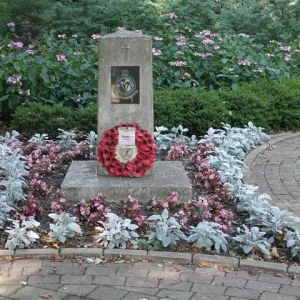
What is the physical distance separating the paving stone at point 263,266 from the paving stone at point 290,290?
0.21 m

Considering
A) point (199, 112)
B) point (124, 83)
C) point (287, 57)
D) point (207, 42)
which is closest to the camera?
point (124, 83)

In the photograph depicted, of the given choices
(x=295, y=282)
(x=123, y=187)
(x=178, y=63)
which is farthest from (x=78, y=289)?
(x=178, y=63)

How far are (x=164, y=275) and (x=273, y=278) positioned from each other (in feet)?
2.34

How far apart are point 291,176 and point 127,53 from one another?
7.45 ft

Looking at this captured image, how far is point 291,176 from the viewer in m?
6.61

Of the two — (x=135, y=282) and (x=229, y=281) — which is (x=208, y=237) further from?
(x=135, y=282)

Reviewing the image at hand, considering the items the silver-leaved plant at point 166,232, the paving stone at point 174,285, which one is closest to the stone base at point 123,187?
the silver-leaved plant at point 166,232

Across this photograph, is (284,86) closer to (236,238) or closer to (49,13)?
(236,238)

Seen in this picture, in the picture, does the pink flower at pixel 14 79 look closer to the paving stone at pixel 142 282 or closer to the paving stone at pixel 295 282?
the paving stone at pixel 142 282

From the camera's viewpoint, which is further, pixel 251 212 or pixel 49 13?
pixel 49 13

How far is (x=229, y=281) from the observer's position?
4.05m

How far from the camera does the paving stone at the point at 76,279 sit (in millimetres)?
4012

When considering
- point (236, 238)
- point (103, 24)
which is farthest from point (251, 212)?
point (103, 24)

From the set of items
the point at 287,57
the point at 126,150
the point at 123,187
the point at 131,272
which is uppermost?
the point at 287,57
